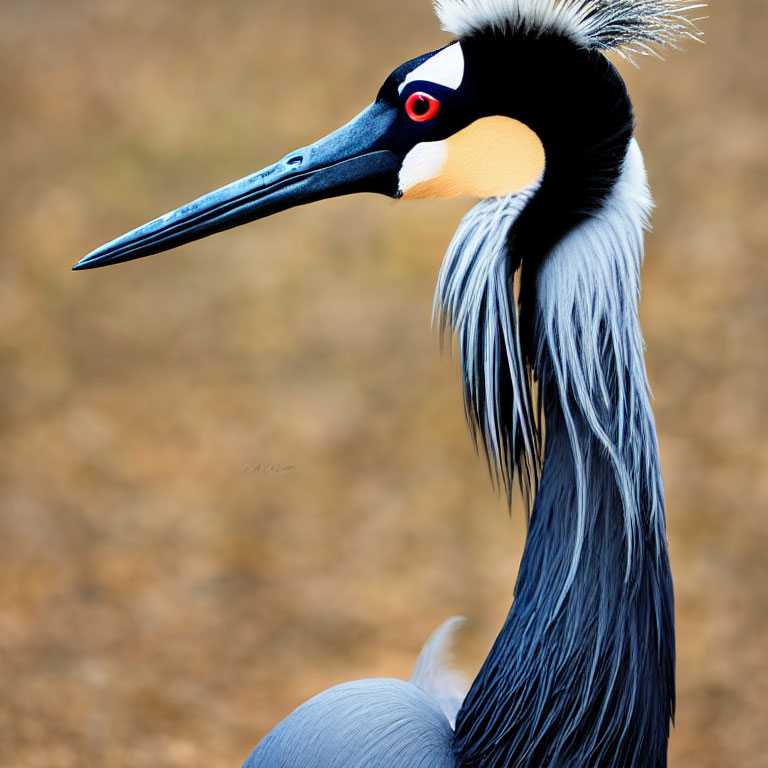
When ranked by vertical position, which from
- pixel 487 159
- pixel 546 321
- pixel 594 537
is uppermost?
pixel 487 159

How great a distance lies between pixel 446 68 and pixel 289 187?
0.27 m

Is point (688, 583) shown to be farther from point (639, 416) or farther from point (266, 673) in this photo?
point (639, 416)

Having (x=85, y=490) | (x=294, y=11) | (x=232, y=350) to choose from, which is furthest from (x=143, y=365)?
(x=294, y=11)

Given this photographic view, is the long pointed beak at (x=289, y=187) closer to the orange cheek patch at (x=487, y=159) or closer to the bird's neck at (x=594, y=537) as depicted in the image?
the orange cheek patch at (x=487, y=159)

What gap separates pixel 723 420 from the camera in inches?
146

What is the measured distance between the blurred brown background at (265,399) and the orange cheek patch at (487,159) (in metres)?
1.85

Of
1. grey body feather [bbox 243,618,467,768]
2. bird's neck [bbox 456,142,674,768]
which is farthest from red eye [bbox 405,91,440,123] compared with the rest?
grey body feather [bbox 243,618,467,768]

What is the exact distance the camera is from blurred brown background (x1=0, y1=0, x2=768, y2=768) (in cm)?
297

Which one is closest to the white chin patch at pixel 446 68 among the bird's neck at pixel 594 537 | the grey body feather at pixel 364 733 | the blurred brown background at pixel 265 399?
the bird's neck at pixel 594 537

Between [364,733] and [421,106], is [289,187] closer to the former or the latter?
[421,106]

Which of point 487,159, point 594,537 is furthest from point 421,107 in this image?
point 594,537

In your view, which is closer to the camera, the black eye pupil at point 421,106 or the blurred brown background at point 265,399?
the black eye pupil at point 421,106

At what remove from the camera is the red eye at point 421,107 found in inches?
53.0

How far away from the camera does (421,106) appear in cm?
136
